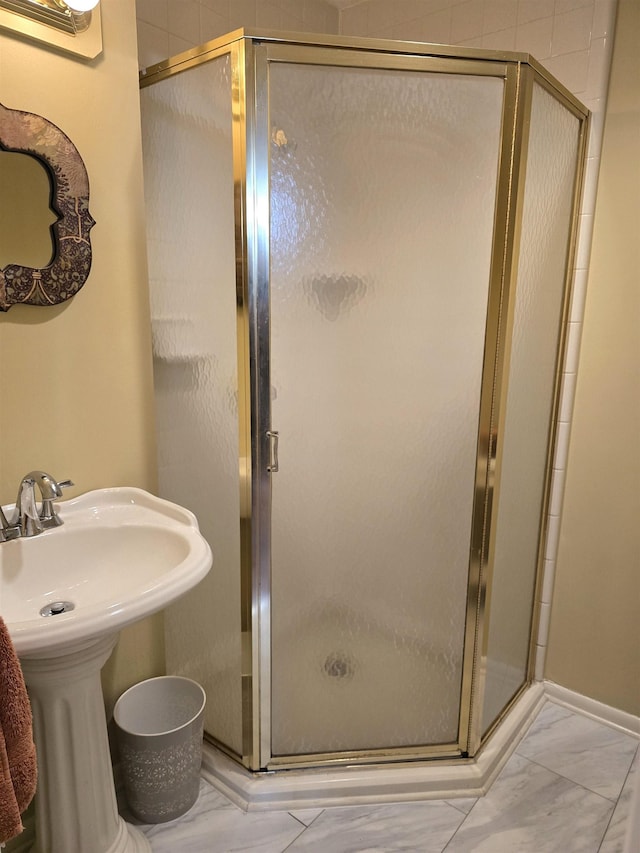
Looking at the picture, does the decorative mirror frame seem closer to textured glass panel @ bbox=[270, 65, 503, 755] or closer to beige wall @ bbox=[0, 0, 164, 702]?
beige wall @ bbox=[0, 0, 164, 702]

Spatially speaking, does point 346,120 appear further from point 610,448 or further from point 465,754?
point 465,754

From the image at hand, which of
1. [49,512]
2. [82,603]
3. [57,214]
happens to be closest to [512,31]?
[57,214]

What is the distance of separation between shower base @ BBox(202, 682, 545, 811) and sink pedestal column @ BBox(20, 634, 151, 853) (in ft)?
1.09

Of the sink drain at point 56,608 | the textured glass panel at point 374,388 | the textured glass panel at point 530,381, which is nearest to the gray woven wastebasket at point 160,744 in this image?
the textured glass panel at point 374,388

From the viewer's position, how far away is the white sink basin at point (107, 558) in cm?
114

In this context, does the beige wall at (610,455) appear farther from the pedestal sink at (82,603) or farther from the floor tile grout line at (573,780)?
the pedestal sink at (82,603)

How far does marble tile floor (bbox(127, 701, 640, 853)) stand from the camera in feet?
4.99

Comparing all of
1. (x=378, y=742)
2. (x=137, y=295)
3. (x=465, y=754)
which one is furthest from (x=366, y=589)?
(x=137, y=295)

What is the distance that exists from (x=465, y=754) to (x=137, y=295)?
159cm

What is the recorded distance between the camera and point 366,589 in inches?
66.5

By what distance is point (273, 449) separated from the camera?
152 centimetres

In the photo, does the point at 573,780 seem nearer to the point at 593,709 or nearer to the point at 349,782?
the point at 593,709

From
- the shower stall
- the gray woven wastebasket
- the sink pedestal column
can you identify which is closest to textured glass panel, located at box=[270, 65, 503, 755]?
the shower stall

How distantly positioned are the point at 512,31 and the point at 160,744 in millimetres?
2285
